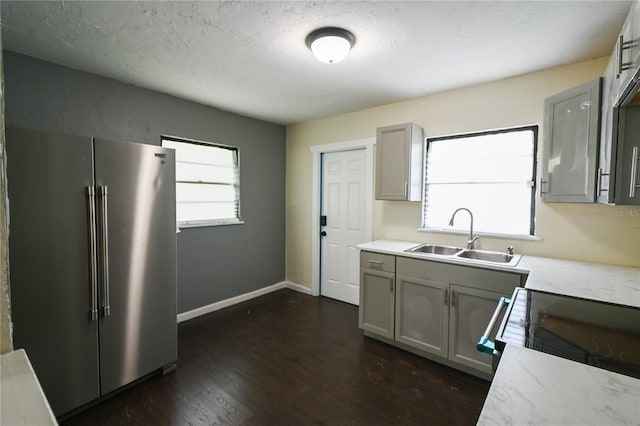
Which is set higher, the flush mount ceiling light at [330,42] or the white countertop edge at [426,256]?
the flush mount ceiling light at [330,42]

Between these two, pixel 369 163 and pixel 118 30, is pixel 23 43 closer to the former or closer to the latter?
pixel 118 30

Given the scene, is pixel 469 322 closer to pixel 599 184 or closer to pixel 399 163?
pixel 599 184

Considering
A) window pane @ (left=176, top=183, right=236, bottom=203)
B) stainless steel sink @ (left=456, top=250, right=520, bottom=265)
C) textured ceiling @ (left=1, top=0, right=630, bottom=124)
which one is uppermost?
textured ceiling @ (left=1, top=0, right=630, bottom=124)

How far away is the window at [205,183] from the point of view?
→ 3.26m

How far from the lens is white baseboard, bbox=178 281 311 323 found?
3307 millimetres

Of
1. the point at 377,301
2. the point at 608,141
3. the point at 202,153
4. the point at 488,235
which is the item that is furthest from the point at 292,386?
the point at 202,153

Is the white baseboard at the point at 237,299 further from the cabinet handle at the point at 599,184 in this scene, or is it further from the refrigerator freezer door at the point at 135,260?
the cabinet handle at the point at 599,184

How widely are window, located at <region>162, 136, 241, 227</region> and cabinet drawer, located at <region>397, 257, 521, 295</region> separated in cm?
223

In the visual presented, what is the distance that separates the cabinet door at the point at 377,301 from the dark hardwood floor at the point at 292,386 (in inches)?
6.5

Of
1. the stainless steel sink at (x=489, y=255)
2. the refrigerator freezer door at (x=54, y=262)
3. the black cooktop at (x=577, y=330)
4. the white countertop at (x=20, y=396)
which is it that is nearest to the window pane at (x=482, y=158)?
the stainless steel sink at (x=489, y=255)

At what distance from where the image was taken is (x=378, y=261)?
2.78 meters

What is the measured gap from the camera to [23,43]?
204 centimetres

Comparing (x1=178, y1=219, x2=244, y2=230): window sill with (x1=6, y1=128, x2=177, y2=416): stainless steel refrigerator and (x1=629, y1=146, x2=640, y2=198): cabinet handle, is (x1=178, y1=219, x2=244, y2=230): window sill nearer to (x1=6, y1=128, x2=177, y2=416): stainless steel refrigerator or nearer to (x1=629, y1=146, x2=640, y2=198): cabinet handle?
(x1=6, y1=128, x2=177, y2=416): stainless steel refrigerator

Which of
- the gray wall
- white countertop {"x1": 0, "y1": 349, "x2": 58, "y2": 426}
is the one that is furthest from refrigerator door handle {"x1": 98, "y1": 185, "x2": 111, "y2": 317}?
white countertop {"x1": 0, "y1": 349, "x2": 58, "y2": 426}
